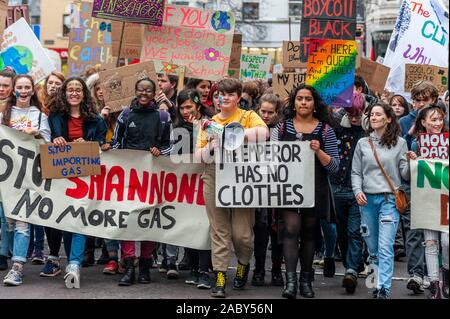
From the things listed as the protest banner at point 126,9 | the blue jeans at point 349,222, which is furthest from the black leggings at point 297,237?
the protest banner at point 126,9

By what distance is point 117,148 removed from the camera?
8.36 meters

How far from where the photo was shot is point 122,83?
909cm

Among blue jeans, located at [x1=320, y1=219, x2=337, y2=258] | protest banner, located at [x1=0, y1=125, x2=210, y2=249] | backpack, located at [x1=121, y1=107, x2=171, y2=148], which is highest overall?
backpack, located at [x1=121, y1=107, x2=171, y2=148]

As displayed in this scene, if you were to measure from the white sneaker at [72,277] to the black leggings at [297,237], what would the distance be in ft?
6.22

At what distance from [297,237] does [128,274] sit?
164 centimetres

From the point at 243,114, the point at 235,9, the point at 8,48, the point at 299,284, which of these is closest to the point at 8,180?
the point at 243,114

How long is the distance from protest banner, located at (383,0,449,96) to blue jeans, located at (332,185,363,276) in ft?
11.9

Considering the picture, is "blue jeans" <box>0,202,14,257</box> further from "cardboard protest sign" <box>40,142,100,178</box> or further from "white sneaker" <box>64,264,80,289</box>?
"white sneaker" <box>64,264,80,289</box>

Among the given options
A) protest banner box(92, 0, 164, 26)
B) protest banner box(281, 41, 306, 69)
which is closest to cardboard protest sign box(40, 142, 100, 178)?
protest banner box(92, 0, 164, 26)

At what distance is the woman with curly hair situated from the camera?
7539mm

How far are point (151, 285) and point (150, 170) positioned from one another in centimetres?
109

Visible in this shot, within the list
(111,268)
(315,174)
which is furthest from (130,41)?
(315,174)

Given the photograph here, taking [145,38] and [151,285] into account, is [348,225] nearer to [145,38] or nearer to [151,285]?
[151,285]

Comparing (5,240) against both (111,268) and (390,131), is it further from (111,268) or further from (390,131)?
(390,131)
